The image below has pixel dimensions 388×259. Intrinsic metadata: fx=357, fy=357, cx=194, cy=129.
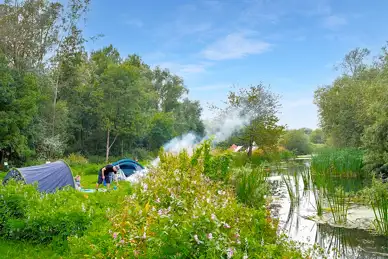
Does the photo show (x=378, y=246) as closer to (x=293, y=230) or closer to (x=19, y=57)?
(x=293, y=230)

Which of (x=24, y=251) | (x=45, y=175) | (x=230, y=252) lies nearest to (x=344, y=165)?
(x=45, y=175)

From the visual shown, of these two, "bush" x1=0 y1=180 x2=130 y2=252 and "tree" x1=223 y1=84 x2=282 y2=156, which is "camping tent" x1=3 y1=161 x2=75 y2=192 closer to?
"bush" x1=0 y1=180 x2=130 y2=252

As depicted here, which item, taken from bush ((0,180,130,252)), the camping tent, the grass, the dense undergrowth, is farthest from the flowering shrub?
the camping tent

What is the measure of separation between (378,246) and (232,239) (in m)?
4.97

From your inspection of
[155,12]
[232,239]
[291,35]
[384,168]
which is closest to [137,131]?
[155,12]

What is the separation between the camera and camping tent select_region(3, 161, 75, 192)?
10053 millimetres

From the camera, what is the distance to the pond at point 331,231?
255 inches

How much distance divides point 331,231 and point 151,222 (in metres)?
5.84

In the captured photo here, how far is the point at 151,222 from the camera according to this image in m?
3.26

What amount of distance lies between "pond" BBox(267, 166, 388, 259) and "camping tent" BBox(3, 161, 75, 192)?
21.0 ft

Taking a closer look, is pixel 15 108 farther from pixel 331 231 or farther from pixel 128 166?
pixel 331 231

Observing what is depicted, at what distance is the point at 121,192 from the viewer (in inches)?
248

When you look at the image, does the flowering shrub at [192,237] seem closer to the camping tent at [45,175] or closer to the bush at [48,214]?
the bush at [48,214]

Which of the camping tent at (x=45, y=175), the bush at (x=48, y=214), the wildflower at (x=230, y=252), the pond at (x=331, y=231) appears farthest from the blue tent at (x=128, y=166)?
the wildflower at (x=230, y=252)
